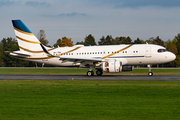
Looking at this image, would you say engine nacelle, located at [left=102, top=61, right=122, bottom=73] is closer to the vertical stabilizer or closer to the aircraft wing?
the aircraft wing

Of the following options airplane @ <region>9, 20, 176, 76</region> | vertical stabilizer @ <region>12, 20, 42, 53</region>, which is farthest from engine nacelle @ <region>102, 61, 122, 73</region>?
vertical stabilizer @ <region>12, 20, 42, 53</region>

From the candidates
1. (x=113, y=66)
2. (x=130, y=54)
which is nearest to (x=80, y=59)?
(x=113, y=66)

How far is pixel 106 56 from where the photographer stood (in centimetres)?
3322

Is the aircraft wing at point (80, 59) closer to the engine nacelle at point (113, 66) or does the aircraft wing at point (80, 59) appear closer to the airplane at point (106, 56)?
the airplane at point (106, 56)

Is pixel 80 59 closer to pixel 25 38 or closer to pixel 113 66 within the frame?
pixel 113 66

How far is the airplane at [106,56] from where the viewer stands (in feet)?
104

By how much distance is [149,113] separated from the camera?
975cm

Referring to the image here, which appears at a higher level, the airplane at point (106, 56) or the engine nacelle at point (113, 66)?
the airplane at point (106, 56)

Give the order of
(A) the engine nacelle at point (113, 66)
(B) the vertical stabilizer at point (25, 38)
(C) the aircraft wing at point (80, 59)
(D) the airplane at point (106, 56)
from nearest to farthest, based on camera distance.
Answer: (A) the engine nacelle at point (113, 66), (C) the aircraft wing at point (80, 59), (D) the airplane at point (106, 56), (B) the vertical stabilizer at point (25, 38)

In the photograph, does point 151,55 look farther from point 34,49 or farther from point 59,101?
point 59,101

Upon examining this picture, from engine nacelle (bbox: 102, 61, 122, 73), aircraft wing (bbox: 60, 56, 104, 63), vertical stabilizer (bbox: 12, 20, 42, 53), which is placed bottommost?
engine nacelle (bbox: 102, 61, 122, 73)

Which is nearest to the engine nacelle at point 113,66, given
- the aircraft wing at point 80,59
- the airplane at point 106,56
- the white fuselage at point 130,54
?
the airplane at point 106,56

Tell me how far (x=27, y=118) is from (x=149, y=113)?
4.76m

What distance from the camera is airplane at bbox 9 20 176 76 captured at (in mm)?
31547
